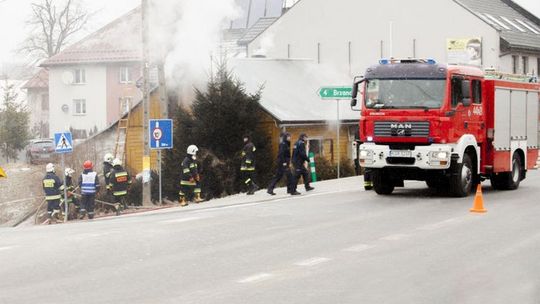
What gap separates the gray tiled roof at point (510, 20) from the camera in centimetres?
4478

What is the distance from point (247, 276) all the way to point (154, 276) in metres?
1.06

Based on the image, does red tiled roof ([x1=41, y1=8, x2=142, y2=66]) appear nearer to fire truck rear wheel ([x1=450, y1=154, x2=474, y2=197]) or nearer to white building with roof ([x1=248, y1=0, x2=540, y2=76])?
white building with roof ([x1=248, y1=0, x2=540, y2=76])

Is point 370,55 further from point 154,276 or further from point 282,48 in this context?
point 154,276

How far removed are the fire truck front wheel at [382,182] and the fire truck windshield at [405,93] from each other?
1780 mm

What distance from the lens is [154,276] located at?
1031 cm

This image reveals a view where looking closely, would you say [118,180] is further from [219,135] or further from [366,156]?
[219,135]

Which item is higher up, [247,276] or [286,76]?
[286,76]

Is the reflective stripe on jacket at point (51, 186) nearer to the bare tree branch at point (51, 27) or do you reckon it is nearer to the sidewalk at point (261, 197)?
the sidewalk at point (261, 197)

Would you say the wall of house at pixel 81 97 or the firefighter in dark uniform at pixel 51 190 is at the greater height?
the wall of house at pixel 81 97

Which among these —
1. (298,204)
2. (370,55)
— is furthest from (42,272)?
(370,55)

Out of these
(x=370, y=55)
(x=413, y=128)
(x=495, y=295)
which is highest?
(x=370, y=55)

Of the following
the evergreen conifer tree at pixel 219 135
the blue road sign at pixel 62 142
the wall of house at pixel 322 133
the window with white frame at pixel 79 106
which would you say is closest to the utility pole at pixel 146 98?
the blue road sign at pixel 62 142

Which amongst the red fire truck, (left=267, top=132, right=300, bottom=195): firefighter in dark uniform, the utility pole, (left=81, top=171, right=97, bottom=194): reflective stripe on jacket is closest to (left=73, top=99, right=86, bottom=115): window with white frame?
the utility pole

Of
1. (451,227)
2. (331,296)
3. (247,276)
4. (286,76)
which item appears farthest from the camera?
(286,76)
